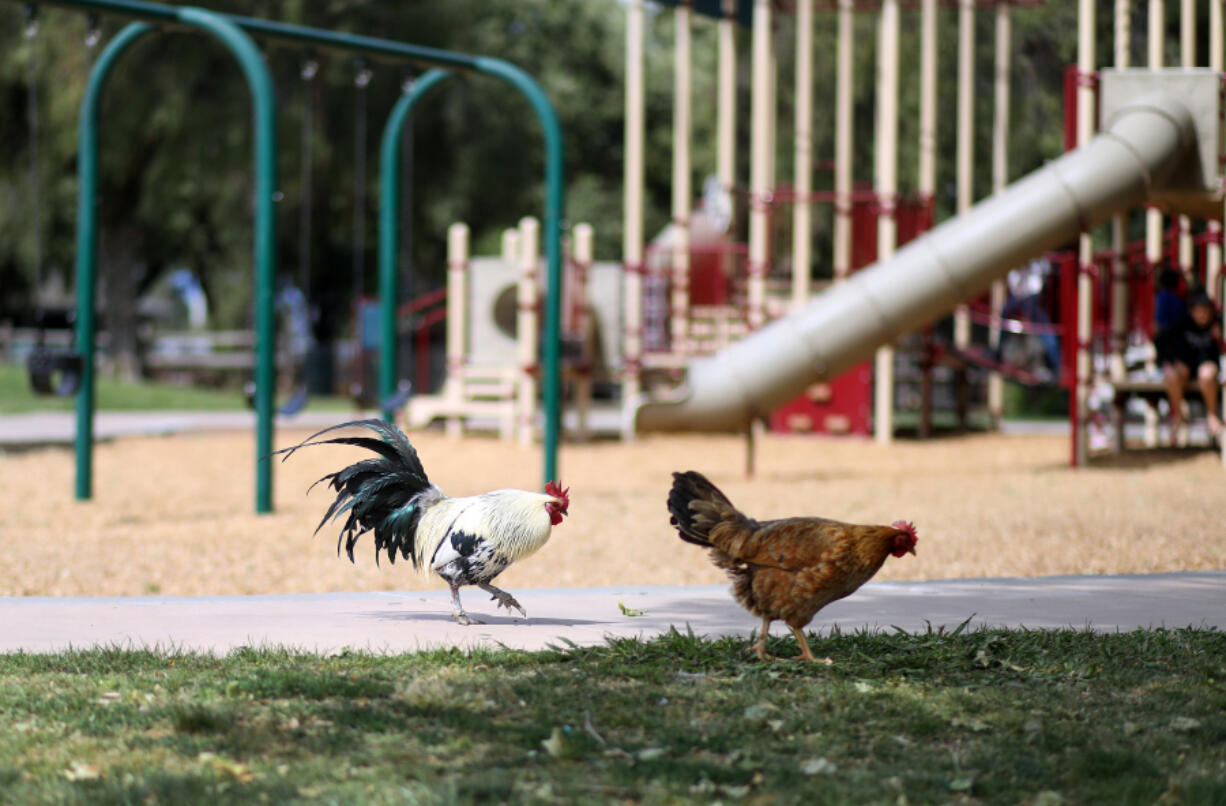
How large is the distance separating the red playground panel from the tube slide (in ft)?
15.4

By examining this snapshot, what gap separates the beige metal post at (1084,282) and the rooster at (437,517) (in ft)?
33.0

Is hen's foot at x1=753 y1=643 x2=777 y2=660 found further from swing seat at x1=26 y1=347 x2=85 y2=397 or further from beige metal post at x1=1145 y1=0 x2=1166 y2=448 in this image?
beige metal post at x1=1145 y1=0 x2=1166 y2=448

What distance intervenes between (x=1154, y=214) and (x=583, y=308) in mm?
6938

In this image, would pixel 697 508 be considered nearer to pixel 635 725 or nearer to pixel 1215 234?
pixel 635 725

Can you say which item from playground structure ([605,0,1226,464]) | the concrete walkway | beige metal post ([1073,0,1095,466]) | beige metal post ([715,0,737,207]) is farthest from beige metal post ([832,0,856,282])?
the concrete walkway

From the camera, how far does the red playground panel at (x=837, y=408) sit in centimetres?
2052

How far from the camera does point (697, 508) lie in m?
6.06

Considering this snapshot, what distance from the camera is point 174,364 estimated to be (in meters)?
41.8

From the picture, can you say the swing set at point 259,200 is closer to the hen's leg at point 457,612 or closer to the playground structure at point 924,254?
the playground structure at point 924,254

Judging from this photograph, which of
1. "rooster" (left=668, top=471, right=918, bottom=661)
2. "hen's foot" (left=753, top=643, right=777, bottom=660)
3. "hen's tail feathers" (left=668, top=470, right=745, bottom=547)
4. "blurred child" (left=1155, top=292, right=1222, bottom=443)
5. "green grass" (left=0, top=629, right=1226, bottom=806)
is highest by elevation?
"blurred child" (left=1155, top=292, right=1222, bottom=443)

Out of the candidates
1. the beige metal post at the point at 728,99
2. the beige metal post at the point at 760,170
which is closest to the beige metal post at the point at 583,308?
the beige metal post at the point at 728,99

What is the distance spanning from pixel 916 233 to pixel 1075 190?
527 cm

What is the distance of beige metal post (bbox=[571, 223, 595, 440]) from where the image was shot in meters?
20.1

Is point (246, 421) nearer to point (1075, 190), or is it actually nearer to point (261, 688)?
point (1075, 190)
